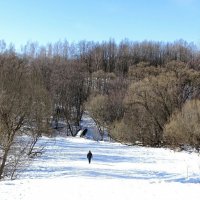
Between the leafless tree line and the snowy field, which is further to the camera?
the leafless tree line

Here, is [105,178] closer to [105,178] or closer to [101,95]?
[105,178]

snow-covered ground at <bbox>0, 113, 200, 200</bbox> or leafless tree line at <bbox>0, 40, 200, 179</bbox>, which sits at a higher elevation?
leafless tree line at <bbox>0, 40, 200, 179</bbox>

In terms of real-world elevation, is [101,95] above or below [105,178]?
above

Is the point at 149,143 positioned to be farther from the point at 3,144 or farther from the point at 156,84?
the point at 3,144

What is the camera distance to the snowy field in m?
16.7

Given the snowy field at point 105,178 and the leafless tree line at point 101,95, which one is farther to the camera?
the leafless tree line at point 101,95

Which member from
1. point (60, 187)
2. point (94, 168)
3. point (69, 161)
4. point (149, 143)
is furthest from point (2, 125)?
point (149, 143)

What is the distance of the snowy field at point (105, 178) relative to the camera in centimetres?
1670

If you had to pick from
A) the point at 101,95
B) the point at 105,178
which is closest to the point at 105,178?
the point at 105,178

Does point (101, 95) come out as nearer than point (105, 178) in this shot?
No

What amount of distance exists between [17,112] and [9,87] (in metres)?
2.78

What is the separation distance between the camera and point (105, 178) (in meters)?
24.6

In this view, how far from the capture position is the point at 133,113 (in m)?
58.9

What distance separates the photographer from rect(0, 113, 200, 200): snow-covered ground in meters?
16.7
